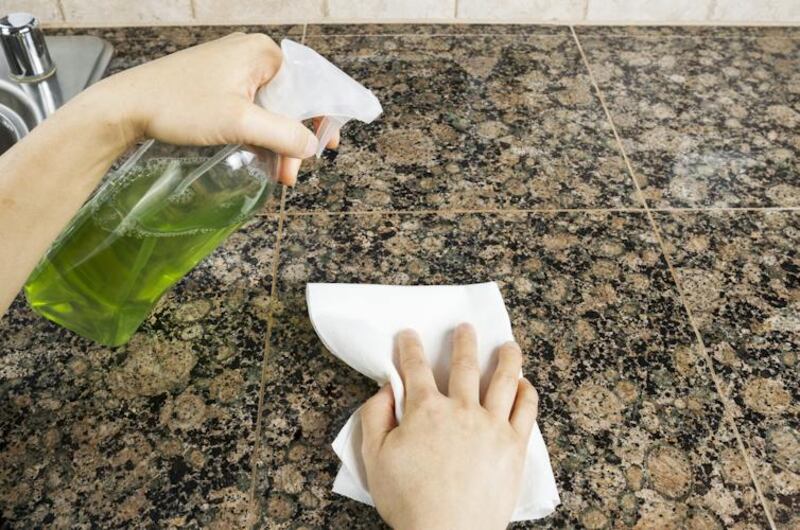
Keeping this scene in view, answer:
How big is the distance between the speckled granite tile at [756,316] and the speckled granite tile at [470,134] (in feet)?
0.36

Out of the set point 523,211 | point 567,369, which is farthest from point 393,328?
point 523,211

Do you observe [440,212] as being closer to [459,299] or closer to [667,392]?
[459,299]

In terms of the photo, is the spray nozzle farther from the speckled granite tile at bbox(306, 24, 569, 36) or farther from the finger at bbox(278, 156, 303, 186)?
the speckled granite tile at bbox(306, 24, 569, 36)

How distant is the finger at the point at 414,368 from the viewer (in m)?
0.56

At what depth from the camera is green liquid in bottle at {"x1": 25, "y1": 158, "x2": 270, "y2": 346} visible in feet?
1.93

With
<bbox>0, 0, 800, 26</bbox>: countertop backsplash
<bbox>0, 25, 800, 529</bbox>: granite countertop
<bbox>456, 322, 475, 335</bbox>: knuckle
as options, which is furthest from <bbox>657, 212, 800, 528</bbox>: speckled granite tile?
<bbox>0, 0, 800, 26</bbox>: countertop backsplash

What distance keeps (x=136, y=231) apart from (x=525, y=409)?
35 centimetres

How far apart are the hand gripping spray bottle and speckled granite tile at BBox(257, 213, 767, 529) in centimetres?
12

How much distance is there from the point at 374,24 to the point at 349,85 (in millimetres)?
677

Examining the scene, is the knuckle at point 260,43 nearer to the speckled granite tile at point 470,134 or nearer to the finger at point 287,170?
the finger at point 287,170

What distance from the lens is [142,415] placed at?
602 mm

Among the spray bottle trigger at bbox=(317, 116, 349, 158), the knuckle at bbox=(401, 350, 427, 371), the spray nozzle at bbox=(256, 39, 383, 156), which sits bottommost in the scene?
the knuckle at bbox=(401, 350, 427, 371)

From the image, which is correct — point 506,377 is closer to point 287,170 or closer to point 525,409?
point 525,409

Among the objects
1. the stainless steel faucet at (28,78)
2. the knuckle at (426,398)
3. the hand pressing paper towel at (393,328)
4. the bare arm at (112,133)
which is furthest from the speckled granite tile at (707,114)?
the stainless steel faucet at (28,78)
